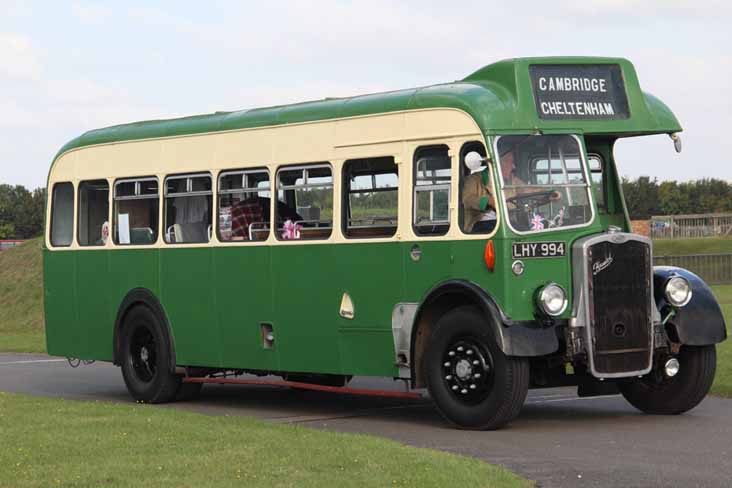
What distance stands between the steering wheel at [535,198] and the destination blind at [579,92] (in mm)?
720

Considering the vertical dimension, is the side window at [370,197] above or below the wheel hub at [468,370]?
above

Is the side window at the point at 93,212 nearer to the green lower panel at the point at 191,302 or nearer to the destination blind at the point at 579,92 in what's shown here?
the green lower panel at the point at 191,302

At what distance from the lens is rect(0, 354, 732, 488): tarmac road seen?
10742 mm

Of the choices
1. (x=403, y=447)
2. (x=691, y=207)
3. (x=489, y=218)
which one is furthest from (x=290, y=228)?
(x=691, y=207)

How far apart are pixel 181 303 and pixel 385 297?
3663 millimetres

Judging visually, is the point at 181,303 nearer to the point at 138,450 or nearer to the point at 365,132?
the point at 365,132

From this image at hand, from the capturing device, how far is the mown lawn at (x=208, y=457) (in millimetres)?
9992

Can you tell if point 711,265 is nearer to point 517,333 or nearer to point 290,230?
point 290,230

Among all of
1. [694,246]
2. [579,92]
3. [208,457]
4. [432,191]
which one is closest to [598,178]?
[579,92]

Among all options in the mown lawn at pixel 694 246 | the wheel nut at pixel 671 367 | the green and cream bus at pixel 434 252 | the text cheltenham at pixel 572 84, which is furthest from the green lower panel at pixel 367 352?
the mown lawn at pixel 694 246

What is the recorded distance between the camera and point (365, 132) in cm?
1475

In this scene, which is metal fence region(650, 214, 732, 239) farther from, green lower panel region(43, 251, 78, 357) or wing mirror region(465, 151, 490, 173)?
wing mirror region(465, 151, 490, 173)

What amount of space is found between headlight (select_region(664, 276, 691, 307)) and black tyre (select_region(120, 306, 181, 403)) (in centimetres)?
627

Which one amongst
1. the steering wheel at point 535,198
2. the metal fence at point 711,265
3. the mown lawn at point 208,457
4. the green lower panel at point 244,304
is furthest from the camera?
the metal fence at point 711,265
